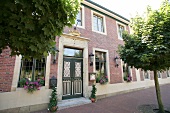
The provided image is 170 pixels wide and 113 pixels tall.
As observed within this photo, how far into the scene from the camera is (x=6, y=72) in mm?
4160

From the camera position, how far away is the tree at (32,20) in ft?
5.81

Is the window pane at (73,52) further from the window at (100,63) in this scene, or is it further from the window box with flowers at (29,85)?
the window box with flowers at (29,85)

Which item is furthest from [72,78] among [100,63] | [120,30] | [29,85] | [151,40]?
[120,30]

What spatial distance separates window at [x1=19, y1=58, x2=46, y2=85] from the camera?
4602mm

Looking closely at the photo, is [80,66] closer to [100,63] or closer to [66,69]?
[66,69]

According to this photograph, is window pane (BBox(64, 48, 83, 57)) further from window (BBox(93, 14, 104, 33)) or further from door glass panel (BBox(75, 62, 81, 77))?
window (BBox(93, 14, 104, 33))

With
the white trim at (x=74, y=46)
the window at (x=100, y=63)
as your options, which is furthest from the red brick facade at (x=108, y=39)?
the window at (x=100, y=63)

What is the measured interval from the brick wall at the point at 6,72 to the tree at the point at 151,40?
4.99 meters

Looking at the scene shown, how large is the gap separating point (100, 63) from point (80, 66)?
65.7 inches

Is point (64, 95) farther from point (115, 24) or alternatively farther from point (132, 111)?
point (115, 24)

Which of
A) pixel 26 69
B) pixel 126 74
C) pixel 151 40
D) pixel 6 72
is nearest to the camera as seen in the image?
pixel 151 40

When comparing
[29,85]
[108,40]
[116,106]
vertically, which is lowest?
[116,106]

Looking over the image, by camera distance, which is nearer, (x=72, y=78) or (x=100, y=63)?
(x=72, y=78)

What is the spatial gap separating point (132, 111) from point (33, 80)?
465cm
